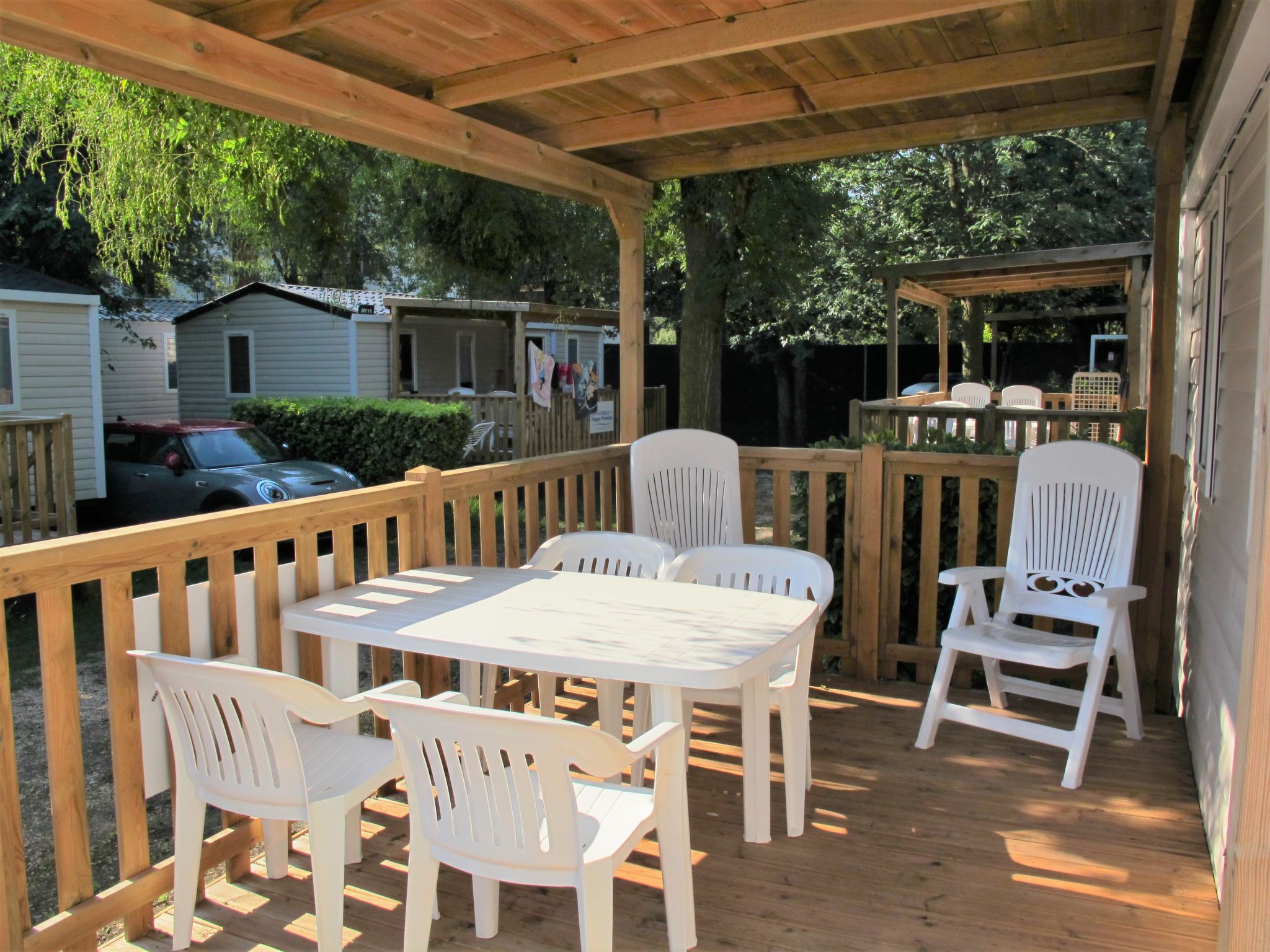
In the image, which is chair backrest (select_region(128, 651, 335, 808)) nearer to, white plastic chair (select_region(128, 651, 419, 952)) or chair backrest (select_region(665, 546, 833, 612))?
white plastic chair (select_region(128, 651, 419, 952))

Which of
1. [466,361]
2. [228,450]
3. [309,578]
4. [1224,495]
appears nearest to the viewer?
[1224,495]

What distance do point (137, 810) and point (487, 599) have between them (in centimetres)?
105

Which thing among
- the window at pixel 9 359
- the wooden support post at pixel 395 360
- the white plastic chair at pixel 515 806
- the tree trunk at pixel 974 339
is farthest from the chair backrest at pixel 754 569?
the tree trunk at pixel 974 339

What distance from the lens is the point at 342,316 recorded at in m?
14.7

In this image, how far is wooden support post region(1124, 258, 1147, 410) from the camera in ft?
32.6

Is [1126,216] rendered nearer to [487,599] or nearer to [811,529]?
[811,529]

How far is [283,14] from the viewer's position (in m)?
2.88

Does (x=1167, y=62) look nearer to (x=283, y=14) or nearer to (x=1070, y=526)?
(x=1070, y=526)

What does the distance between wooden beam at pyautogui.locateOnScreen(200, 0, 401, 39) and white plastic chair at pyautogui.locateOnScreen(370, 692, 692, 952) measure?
1935 mm

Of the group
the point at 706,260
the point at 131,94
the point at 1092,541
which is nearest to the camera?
the point at 1092,541

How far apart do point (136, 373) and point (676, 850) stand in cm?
1583

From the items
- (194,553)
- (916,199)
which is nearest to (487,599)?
(194,553)

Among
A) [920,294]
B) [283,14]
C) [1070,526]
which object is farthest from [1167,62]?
[920,294]

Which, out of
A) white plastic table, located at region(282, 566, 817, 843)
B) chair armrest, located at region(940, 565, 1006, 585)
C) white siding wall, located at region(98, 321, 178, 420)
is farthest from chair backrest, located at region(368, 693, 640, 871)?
→ white siding wall, located at region(98, 321, 178, 420)
